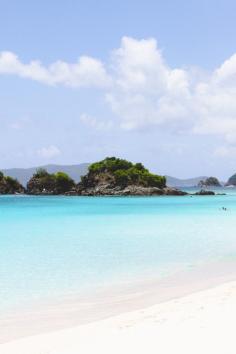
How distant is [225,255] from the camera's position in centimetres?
2550

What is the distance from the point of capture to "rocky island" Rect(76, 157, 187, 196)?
148750 mm

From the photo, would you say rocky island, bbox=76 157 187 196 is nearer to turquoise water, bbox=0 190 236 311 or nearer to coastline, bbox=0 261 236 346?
turquoise water, bbox=0 190 236 311

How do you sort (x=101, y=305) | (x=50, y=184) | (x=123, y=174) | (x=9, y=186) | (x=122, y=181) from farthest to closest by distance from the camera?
(x=9, y=186) → (x=50, y=184) → (x=122, y=181) → (x=123, y=174) → (x=101, y=305)

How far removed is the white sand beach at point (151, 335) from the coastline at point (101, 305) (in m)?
0.37

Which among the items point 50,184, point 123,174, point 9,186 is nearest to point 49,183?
point 50,184

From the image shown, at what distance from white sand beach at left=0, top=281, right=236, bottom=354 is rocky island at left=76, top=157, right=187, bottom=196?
134915 millimetres

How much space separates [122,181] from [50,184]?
33.1 meters

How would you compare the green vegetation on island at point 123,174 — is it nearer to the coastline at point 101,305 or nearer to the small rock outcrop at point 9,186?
the small rock outcrop at point 9,186

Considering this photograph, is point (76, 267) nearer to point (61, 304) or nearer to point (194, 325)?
point (61, 304)

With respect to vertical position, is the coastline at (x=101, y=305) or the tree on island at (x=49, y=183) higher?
the tree on island at (x=49, y=183)

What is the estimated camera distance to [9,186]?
18438cm

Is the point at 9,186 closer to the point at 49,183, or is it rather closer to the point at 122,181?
the point at 49,183

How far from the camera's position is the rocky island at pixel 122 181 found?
14875 centimetres

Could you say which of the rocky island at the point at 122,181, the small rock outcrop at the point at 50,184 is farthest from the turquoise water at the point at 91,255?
the small rock outcrop at the point at 50,184
